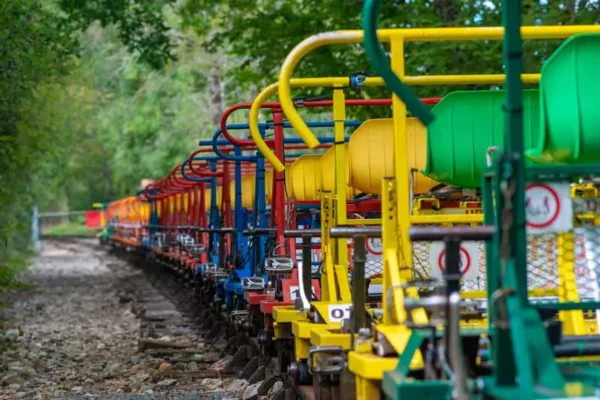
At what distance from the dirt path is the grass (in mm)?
69764

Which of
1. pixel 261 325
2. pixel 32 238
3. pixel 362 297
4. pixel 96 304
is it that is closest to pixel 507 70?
pixel 362 297

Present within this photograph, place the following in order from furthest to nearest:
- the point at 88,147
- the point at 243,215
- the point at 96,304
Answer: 1. the point at 88,147
2. the point at 96,304
3. the point at 243,215

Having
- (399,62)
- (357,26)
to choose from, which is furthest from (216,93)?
(399,62)

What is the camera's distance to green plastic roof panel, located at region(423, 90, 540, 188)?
635 centimetres

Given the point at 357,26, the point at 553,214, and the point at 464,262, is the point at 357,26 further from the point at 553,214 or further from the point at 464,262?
the point at 553,214

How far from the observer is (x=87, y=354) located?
15000mm

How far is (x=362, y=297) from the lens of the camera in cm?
618

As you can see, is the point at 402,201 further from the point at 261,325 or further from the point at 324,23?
the point at 324,23

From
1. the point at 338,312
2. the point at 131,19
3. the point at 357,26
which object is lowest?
the point at 338,312

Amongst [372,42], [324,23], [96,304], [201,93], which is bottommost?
[96,304]

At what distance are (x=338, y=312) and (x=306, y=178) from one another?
191 inches

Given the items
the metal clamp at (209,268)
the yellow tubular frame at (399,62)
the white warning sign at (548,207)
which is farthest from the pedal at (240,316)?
the white warning sign at (548,207)

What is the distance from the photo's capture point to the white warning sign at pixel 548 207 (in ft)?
14.4

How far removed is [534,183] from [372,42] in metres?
0.78
